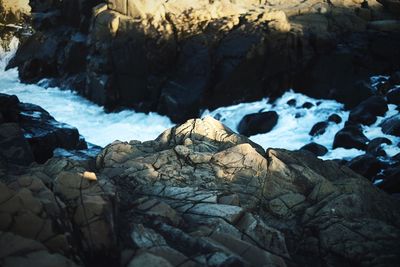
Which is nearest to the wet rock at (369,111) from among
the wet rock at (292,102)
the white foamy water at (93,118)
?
the wet rock at (292,102)

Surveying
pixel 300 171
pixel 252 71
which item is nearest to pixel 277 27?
pixel 252 71

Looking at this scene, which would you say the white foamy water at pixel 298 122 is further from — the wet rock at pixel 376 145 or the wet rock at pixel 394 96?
the wet rock at pixel 394 96

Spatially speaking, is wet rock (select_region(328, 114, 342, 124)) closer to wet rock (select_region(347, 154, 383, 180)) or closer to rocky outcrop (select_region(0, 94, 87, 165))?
wet rock (select_region(347, 154, 383, 180))

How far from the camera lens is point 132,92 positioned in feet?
77.8

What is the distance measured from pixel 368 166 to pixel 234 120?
329 inches

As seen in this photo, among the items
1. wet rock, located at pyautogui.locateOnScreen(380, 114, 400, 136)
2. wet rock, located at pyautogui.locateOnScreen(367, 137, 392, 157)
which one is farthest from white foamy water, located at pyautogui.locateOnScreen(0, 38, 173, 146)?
wet rock, located at pyautogui.locateOnScreen(380, 114, 400, 136)

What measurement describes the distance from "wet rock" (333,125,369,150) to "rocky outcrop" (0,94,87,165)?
403 inches

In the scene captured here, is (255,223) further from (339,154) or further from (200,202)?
(339,154)

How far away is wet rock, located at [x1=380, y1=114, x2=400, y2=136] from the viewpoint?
16394 mm

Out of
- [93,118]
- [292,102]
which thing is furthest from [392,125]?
[93,118]

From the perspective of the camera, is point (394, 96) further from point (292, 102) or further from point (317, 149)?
point (317, 149)

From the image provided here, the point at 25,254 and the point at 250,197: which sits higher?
the point at 25,254

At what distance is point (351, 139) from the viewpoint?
1628 centimetres

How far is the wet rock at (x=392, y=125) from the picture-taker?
53.8 feet
